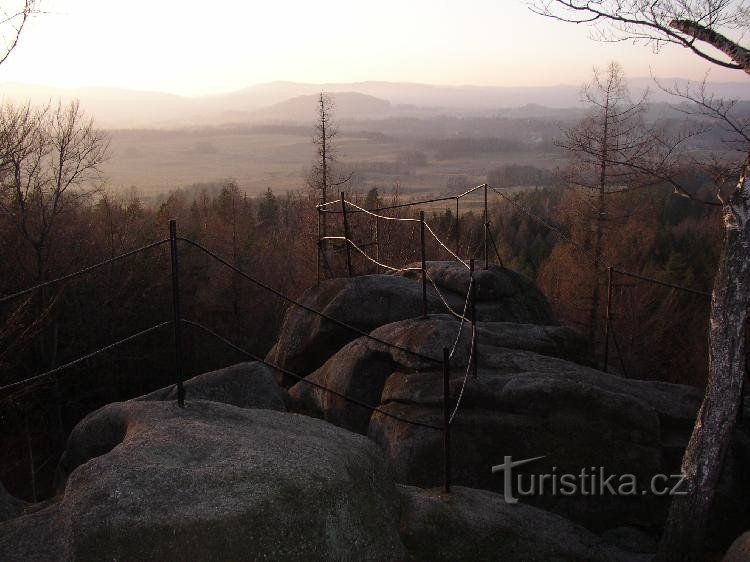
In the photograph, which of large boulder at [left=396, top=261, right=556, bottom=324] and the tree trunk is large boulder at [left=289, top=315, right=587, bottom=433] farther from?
the tree trunk

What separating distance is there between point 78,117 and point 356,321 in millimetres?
12925

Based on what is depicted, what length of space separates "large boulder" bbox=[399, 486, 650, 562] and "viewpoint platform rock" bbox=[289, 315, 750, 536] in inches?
45.6

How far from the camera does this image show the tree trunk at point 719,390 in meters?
6.13

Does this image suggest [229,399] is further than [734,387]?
Yes

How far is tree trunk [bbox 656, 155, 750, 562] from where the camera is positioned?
6.13 meters

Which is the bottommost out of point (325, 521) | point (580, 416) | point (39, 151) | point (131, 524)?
point (580, 416)

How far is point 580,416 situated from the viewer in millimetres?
8633

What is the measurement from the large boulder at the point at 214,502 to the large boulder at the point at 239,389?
14.5ft

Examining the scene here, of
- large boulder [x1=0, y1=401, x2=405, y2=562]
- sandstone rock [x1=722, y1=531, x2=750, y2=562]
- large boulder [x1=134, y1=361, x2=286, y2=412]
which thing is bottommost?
large boulder [x1=134, y1=361, x2=286, y2=412]

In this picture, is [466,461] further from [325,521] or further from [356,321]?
[356,321]

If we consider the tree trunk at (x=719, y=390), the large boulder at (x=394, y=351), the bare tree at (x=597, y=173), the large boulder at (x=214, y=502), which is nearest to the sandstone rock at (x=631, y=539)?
the tree trunk at (x=719, y=390)

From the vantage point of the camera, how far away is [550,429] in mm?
8625

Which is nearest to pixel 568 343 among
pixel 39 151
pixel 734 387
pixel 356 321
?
pixel 356 321

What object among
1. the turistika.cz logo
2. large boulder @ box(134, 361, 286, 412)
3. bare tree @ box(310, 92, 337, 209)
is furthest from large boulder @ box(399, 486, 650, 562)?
bare tree @ box(310, 92, 337, 209)
